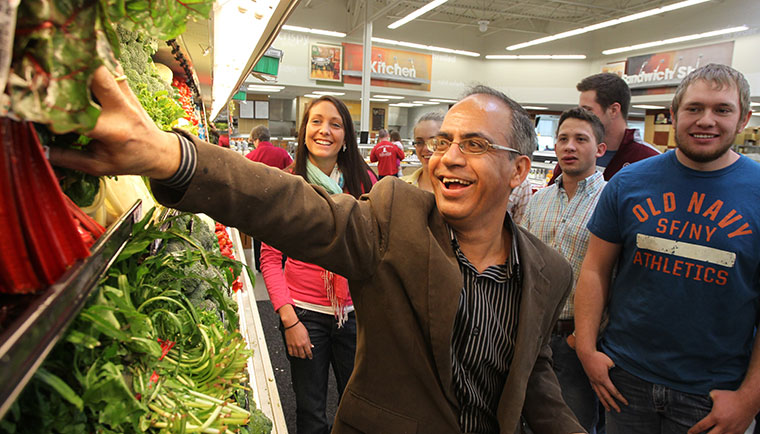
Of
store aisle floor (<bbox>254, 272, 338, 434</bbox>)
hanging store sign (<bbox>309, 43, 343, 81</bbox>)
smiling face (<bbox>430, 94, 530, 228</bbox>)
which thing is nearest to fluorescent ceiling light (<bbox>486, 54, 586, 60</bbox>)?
hanging store sign (<bbox>309, 43, 343, 81</bbox>)

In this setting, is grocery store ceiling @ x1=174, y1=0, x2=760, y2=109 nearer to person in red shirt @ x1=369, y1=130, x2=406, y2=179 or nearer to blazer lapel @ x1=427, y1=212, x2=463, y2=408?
person in red shirt @ x1=369, y1=130, x2=406, y2=179

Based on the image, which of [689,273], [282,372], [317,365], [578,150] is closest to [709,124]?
[689,273]

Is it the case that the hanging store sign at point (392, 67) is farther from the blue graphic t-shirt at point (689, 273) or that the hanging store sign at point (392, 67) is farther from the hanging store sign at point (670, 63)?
the blue graphic t-shirt at point (689, 273)

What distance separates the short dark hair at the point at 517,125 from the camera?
Answer: 1328 millimetres

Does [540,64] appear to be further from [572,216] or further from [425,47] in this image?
[572,216]

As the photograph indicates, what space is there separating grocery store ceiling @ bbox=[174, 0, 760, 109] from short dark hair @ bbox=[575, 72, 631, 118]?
11.3m

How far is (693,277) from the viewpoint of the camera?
65.9 inches

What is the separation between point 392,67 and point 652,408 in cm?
1665

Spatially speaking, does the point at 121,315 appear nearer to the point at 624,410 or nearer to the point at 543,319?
the point at 543,319

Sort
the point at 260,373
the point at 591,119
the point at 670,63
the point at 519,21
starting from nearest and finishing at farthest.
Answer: the point at 260,373 → the point at 591,119 → the point at 670,63 → the point at 519,21

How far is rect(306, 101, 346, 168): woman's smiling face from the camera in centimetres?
226

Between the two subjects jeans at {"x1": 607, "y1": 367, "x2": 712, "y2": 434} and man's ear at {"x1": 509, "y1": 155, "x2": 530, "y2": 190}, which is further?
jeans at {"x1": 607, "y1": 367, "x2": 712, "y2": 434}

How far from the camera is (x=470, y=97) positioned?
1.33m

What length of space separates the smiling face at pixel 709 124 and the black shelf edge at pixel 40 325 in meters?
1.89
